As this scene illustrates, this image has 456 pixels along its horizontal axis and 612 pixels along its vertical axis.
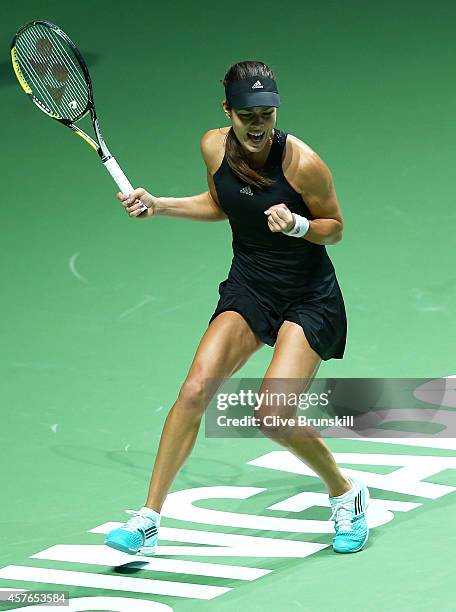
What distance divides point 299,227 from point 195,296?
3541 millimetres

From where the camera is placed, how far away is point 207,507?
24.4 ft

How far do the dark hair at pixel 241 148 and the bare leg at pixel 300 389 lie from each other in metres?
0.68

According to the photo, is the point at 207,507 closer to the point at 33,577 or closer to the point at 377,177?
the point at 33,577

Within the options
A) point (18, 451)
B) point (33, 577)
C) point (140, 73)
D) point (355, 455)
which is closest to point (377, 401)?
point (355, 455)

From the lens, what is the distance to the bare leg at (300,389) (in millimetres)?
6738

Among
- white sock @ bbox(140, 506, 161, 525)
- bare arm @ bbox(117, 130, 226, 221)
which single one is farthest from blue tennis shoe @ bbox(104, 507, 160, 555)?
bare arm @ bbox(117, 130, 226, 221)

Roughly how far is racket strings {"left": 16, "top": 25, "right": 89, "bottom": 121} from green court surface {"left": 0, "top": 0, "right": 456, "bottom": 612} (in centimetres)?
184

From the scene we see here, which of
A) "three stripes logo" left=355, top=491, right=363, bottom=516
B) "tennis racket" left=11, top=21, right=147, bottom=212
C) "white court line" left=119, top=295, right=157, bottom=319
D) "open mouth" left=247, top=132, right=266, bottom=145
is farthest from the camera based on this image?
"white court line" left=119, top=295, right=157, bottom=319

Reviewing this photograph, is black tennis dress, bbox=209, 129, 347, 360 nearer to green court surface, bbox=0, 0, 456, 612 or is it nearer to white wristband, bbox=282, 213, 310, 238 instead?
white wristband, bbox=282, 213, 310, 238

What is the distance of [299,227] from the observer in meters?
6.61

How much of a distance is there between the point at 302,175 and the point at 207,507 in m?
1.72

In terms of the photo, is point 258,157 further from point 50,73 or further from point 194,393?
point 50,73

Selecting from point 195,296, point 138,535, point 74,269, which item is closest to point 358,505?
point 138,535

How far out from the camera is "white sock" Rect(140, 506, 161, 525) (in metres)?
6.74
